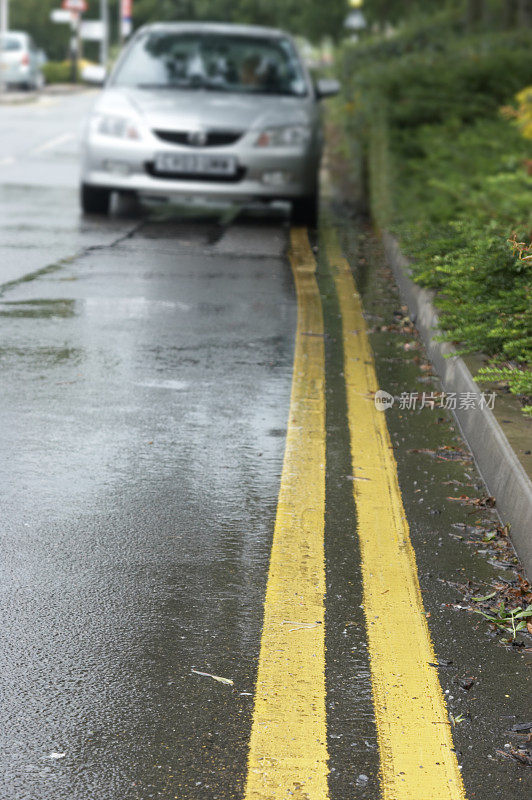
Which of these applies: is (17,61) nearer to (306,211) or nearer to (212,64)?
(212,64)

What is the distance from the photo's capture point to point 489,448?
15.0 ft

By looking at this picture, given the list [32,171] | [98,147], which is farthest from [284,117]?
[32,171]

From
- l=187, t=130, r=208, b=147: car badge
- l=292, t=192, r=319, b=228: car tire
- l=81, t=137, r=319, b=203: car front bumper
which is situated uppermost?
l=187, t=130, r=208, b=147: car badge

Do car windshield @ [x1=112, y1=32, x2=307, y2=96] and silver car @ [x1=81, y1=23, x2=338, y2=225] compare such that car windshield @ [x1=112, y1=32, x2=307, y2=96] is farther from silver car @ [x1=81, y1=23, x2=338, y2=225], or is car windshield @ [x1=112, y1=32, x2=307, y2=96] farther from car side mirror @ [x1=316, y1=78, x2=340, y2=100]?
car side mirror @ [x1=316, y1=78, x2=340, y2=100]

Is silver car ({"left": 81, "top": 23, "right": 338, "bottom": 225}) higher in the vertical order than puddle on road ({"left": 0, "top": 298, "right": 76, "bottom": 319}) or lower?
higher

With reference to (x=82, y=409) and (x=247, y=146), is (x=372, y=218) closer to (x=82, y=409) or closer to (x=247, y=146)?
(x=247, y=146)

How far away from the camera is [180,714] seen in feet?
9.23

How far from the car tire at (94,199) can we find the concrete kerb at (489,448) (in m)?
5.49

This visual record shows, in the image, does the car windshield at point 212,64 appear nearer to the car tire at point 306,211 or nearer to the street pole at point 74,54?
the car tire at point 306,211

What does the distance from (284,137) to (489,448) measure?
7337mm

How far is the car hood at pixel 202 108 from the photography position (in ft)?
36.8

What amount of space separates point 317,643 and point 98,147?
344 inches

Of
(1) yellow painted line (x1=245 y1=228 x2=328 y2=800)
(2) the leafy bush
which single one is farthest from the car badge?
(2) the leafy bush

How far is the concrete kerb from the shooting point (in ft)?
12.5
